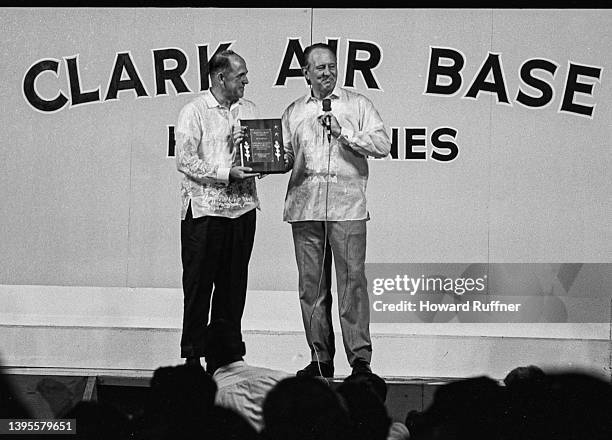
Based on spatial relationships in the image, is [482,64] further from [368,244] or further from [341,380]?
[341,380]

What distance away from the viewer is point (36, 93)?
5.98 metres

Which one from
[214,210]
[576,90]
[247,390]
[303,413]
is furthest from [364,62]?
[303,413]

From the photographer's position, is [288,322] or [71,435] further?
[288,322]

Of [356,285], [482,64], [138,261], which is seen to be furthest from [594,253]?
[138,261]

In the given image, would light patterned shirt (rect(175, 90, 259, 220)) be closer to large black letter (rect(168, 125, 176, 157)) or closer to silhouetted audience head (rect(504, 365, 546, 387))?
large black letter (rect(168, 125, 176, 157))

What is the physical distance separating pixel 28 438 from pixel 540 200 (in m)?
2.82

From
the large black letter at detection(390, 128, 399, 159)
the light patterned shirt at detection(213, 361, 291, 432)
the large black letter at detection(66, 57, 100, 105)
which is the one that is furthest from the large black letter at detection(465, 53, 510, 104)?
the light patterned shirt at detection(213, 361, 291, 432)

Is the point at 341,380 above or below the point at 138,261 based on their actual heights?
below

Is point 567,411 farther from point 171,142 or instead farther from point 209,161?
point 171,142

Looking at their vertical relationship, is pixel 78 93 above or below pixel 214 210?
above

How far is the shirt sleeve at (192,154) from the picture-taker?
16.7 feet

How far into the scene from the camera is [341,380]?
5.05 meters

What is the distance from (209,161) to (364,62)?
47.2 inches

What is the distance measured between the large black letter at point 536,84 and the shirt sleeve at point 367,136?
109cm
